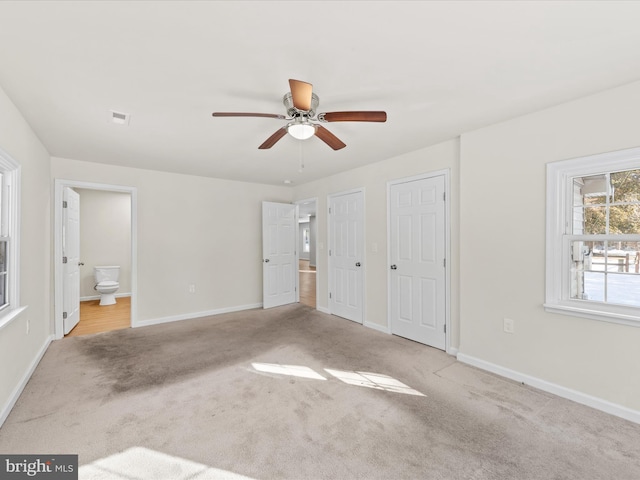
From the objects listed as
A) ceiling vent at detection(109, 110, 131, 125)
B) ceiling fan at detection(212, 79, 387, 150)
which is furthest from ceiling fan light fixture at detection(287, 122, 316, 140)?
ceiling vent at detection(109, 110, 131, 125)

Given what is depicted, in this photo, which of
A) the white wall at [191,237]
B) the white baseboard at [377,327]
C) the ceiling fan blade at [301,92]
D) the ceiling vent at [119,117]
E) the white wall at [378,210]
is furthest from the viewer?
the white wall at [191,237]

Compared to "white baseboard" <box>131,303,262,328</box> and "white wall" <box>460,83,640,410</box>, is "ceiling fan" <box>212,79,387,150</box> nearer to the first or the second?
"white wall" <box>460,83,640,410</box>

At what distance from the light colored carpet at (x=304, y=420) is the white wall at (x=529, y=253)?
28 cm

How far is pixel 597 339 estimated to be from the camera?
2229 millimetres

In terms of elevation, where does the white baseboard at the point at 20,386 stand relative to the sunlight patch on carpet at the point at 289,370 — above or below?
above

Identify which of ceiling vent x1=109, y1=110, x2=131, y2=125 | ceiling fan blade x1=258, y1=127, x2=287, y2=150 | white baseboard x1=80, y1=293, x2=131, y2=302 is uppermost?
ceiling vent x1=109, y1=110, x2=131, y2=125

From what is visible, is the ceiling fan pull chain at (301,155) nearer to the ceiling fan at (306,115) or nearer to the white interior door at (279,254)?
the ceiling fan at (306,115)

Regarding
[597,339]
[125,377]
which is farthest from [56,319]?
[597,339]

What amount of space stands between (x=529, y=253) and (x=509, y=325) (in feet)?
2.26

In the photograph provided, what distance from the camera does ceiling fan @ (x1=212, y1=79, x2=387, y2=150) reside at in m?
1.80

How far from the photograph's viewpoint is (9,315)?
7.46 ft

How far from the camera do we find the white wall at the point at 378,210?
10.7 feet

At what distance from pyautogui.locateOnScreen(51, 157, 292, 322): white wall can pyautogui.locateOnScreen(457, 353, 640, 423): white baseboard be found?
3815 mm

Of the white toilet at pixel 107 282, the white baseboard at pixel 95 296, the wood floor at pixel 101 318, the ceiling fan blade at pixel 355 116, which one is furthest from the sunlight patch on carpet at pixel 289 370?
the white baseboard at pixel 95 296
